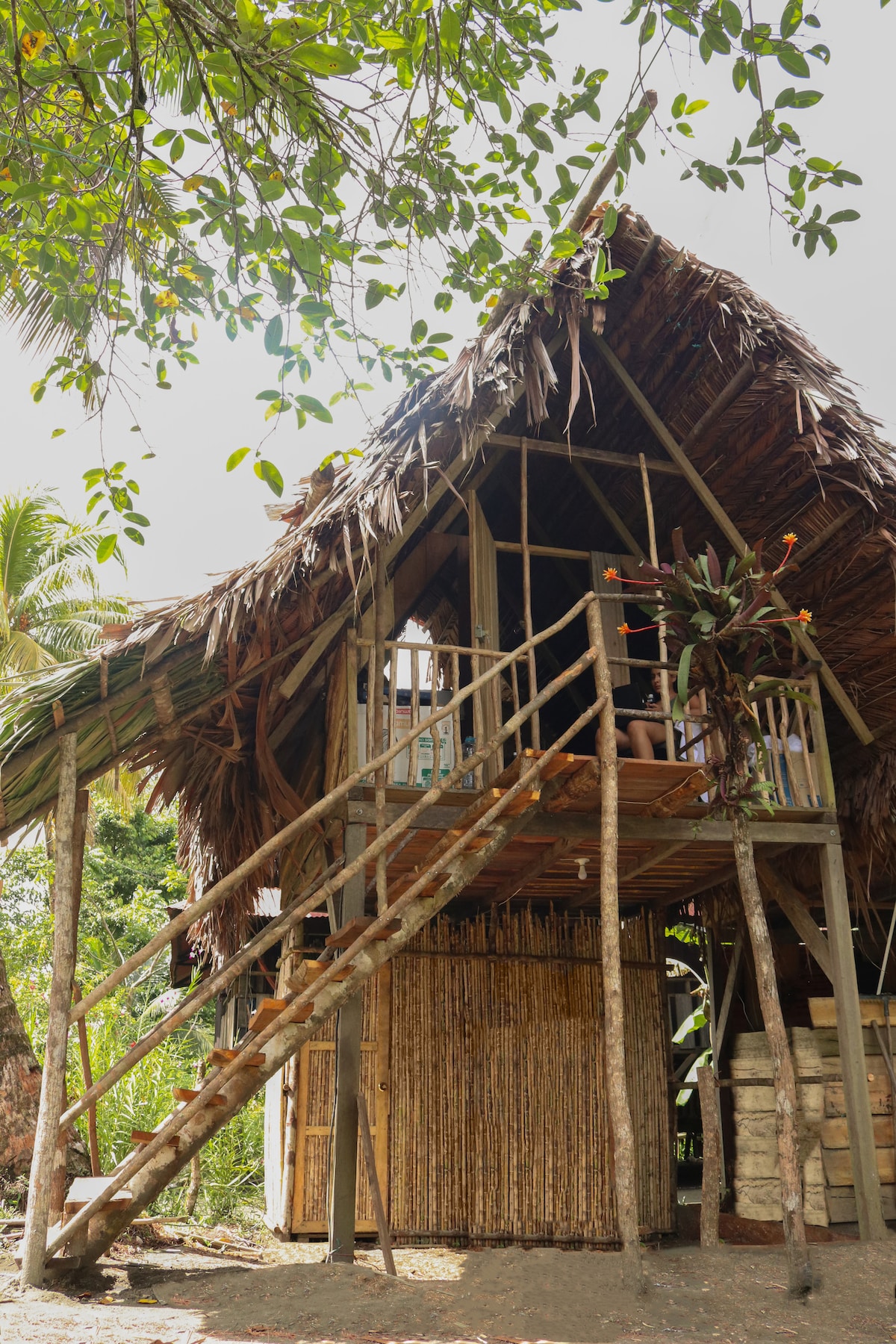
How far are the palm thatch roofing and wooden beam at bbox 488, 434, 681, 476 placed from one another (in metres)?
0.19

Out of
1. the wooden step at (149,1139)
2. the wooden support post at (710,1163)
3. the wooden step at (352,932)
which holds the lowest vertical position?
the wooden support post at (710,1163)

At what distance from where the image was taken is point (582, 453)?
6191 millimetres

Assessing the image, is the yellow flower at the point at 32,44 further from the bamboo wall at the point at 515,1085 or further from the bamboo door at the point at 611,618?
the bamboo wall at the point at 515,1085

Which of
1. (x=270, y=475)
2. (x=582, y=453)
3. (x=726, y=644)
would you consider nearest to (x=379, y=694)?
(x=726, y=644)

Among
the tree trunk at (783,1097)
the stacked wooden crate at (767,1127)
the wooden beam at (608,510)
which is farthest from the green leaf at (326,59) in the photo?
the stacked wooden crate at (767,1127)

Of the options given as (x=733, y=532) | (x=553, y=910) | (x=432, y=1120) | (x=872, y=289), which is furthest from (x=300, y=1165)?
(x=872, y=289)

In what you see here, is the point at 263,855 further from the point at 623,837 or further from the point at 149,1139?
the point at 623,837

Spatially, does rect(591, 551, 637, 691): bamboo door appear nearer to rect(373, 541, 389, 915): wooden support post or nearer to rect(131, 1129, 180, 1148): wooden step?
rect(373, 541, 389, 915): wooden support post

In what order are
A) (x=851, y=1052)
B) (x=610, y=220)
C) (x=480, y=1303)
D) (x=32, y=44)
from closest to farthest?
(x=32, y=44), (x=610, y=220), (x=480, y=1303), (x=851, y=1052)

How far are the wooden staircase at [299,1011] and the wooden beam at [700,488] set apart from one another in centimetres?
208

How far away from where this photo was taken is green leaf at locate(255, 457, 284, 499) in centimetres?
290

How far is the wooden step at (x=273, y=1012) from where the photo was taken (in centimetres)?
418

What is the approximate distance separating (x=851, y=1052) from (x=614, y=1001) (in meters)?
1.75

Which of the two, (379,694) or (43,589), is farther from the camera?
(43,589)
